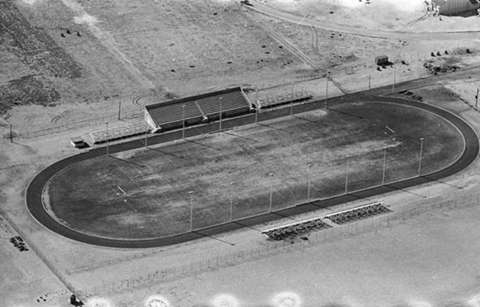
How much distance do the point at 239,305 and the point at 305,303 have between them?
1073cm

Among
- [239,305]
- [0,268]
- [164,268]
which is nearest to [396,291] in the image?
[239,305]

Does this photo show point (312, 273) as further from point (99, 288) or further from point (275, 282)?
point (99, 288)

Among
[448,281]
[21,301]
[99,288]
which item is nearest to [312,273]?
[448,281]

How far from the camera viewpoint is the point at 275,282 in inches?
7741

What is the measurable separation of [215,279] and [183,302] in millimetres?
8852

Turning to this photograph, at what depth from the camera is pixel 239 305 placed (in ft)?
625

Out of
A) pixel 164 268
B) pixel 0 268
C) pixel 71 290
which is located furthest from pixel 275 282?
pixel 0 268

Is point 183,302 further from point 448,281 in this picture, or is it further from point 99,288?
point 448,281

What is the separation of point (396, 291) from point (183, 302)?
35364 mm

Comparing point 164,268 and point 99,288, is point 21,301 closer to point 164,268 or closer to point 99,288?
point 99,288

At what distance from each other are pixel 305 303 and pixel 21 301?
45900 mm

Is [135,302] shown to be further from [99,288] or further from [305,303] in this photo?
[305,303]

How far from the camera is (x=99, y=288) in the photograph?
193750 millimetres

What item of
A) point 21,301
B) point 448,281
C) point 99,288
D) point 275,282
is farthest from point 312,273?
point 21,301
